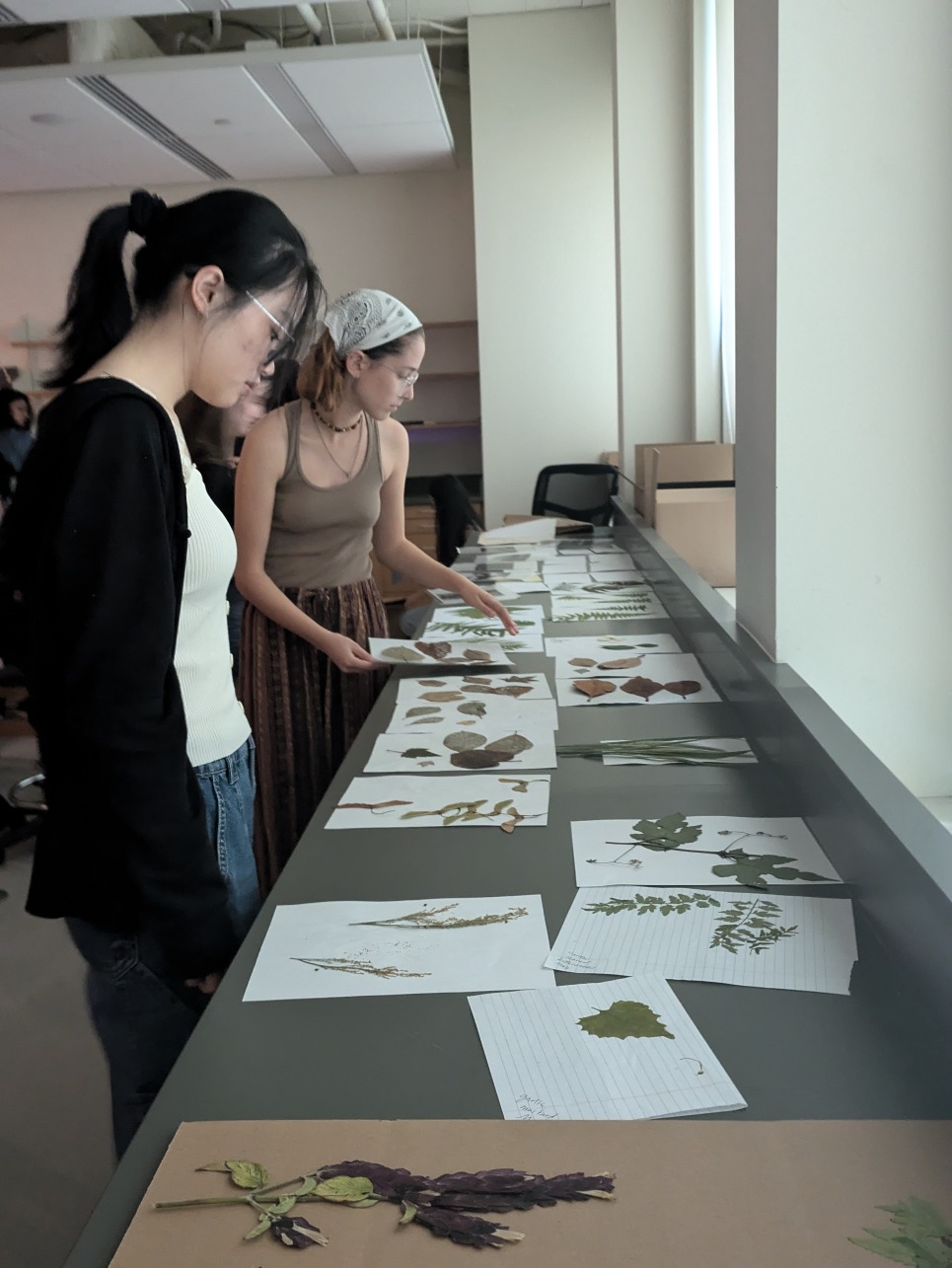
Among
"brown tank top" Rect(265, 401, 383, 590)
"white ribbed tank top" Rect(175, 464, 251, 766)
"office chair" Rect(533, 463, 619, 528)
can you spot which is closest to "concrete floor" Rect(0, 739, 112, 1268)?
"white ribbed tank top" Rect(175, 464, 251, 766)

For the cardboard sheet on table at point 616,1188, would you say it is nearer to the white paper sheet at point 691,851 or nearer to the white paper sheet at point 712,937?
the white paper sheet at point 712,937

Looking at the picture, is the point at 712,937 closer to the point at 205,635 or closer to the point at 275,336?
the point at 205,635

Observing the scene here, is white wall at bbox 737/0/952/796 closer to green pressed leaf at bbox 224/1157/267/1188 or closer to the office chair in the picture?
green pressed leaf at bbox 224/1157/267/1188

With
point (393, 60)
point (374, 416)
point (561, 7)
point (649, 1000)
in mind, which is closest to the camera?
point (649, 1000)

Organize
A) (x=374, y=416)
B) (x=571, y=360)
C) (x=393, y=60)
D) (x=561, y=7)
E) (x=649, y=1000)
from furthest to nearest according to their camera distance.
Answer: (x=571, y=360)
(x=561, y=7)
(x=393, y=60)
(x=374, y=416)
(x=649, y=1000)

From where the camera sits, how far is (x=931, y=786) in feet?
5.08

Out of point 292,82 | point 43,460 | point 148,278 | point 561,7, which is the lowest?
point 43,460

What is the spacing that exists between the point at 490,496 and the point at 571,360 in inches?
34.1

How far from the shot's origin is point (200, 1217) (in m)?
0.68

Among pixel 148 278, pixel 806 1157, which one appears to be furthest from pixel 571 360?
pixel 806 1157

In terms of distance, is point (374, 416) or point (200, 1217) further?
point (374, 416)

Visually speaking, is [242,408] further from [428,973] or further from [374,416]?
[428,973]

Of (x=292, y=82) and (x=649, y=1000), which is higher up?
(x=292, y=82)

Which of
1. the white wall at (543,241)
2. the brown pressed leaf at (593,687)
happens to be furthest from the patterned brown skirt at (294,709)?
the white wall at (543,241)
